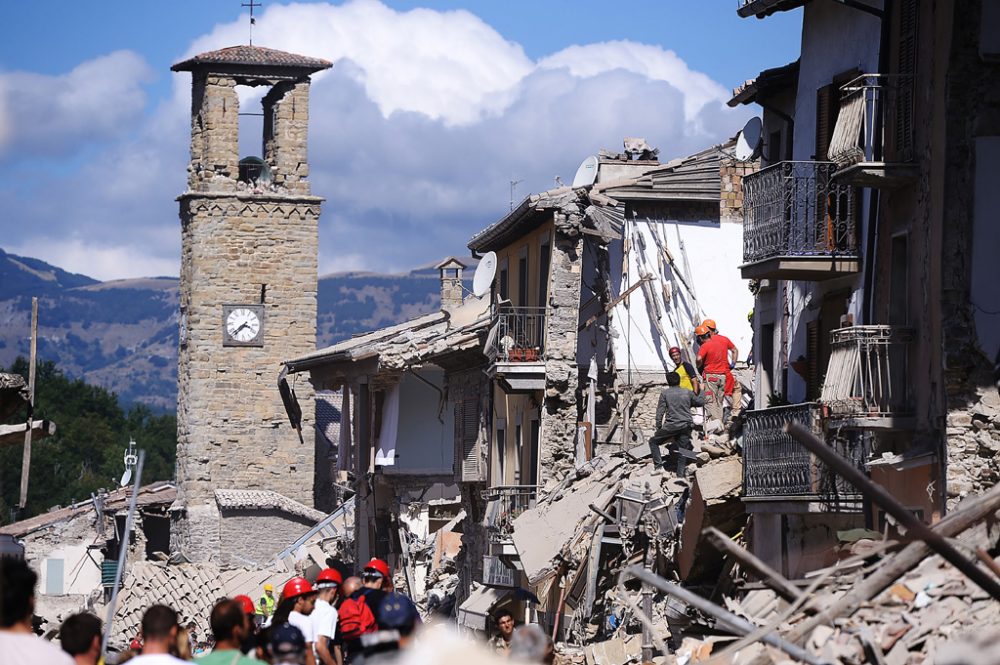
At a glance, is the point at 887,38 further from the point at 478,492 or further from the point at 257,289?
the point at 257,289

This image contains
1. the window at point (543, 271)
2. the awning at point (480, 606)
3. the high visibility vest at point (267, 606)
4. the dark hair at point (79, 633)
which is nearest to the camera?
the dark hair at point (79, 633)

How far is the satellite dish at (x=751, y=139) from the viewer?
26312 mm

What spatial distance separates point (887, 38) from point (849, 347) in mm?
3212

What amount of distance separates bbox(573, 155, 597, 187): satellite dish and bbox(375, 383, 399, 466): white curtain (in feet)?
35.1

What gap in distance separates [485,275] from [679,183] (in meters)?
4.90

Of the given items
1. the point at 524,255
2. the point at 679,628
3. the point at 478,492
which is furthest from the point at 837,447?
the point at 478,492

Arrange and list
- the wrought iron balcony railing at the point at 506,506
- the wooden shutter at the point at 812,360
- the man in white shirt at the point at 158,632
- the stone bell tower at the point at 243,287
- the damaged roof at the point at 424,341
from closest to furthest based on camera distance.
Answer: the man in white shirt at the point at 158,632
the wooden shutter at the point at 812,360
the wrought iron balcony railing at the point at 506,506
the damaged roof at the point at 424,341
the stone bell tower at the point at 243,287

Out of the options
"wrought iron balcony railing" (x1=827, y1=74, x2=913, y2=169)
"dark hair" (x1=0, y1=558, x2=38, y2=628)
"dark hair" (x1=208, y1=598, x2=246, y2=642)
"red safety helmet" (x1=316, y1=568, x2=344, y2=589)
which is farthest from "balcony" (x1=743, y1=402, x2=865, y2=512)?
"dark hair" (x1=0, y1=558, x2=38, y2=628)

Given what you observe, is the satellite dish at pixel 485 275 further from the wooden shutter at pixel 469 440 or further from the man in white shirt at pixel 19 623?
the man in white shirt at pixel 19 623

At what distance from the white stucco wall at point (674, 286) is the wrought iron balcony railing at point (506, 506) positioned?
105 inches

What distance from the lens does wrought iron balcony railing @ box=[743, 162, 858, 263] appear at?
70.5 feet

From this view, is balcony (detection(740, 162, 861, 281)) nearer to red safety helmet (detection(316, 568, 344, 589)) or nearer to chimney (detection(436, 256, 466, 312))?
red safety helmet (detection(316, 568, 344, 589))

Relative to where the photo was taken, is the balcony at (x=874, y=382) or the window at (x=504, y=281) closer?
the balcony at (x=874, y=382)

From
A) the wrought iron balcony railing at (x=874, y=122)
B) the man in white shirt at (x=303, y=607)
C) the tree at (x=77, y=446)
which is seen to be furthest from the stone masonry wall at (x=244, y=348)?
the man in white shirt at (x=303, y=607)
